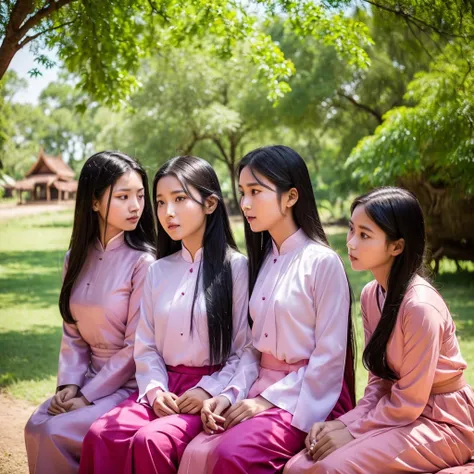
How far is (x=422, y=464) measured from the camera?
223 cm

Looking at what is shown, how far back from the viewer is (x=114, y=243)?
328 centimetres

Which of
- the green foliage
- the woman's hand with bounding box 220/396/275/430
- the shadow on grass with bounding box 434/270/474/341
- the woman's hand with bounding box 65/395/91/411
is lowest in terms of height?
the shadow on grass with bounding box 434/270/474/341

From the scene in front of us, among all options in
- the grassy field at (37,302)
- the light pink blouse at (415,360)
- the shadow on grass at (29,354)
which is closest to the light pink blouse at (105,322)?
the light pink blouse at (415,360)

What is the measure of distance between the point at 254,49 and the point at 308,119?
12.4 meters

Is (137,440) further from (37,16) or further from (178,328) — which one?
(37,16)

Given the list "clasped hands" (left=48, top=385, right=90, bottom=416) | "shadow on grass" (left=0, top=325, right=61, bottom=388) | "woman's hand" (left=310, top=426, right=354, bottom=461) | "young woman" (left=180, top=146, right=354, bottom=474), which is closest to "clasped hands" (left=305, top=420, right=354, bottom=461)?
"woman's hand" (left=310, top=426, right=354, bottom=461)

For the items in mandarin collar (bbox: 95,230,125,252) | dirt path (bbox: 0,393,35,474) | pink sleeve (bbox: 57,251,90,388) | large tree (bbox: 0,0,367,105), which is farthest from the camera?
large tree (bbox: 0,0,367,105)

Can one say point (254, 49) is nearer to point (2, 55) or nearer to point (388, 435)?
point (2, 55)

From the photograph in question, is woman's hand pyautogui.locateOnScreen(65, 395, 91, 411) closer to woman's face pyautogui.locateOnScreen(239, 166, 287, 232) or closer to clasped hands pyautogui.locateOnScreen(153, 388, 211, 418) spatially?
clasped hands pyautogui.locateOnScreen(153, 388, 211, 418)

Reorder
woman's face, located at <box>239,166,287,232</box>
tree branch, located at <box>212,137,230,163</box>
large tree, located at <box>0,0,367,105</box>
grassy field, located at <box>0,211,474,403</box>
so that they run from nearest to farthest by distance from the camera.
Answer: woman's face, located at <box>239,166,287,232</box> → large tree, located at <box>0,0,367,105</box> → grassy field, located at <box>0,211,474,403</box> → tree branch, located at <box>212,137,230,163</box>

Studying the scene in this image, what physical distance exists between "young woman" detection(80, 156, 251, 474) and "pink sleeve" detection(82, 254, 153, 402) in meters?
0.16

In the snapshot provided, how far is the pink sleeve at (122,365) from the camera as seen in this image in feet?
9.84

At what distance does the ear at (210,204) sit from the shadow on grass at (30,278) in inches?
273

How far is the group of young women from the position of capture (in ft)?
7.53
